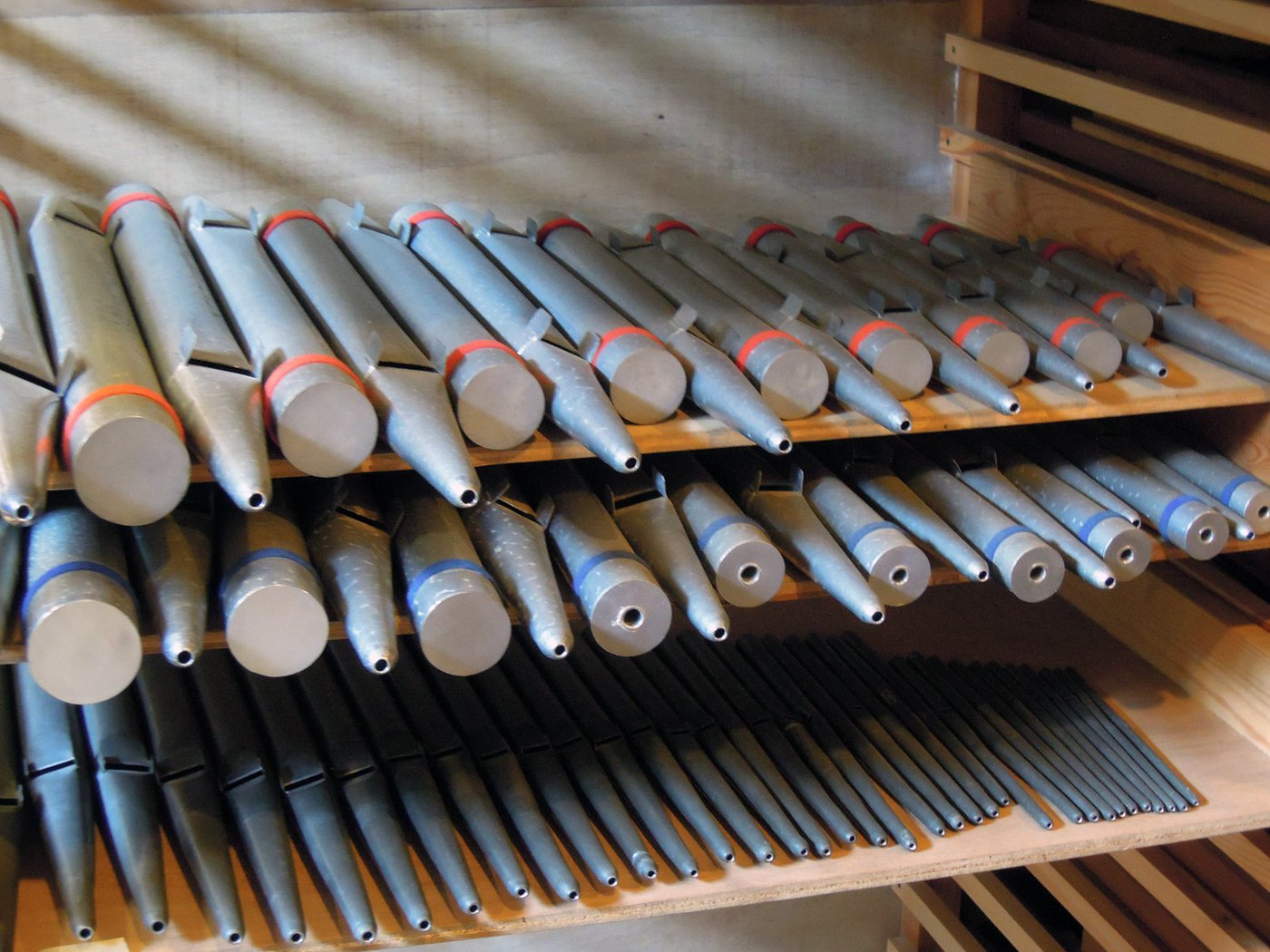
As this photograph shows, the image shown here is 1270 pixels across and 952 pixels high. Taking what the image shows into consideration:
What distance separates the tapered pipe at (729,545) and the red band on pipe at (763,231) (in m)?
0.78

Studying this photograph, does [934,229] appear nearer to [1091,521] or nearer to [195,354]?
[1091,521]

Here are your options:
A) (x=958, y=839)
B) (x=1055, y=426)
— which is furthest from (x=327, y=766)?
(x=1055, y=426)

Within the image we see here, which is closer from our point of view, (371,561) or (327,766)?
(371,561)

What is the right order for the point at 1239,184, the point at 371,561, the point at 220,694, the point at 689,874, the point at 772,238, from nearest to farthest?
the point at 371,561 → the point at 689,874 → the point at 220,694 → the point at 1239,184 → the point at 772,238

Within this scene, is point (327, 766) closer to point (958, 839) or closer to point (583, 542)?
point (583, 542)

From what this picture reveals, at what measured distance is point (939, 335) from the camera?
2.24 meters

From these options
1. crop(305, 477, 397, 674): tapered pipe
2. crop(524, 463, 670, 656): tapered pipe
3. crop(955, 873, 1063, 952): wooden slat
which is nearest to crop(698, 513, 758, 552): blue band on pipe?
crop(524, 463, 670, 656): tapered pipe

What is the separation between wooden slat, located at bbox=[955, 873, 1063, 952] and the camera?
3.28 m

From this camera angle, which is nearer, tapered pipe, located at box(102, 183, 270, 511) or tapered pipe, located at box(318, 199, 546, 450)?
tapered pipe, located at box(102, 183, 270, 511)

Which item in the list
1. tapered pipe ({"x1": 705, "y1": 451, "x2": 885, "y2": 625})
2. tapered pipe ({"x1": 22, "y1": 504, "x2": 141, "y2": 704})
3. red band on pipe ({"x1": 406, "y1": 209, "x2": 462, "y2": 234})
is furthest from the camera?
red band on pipe ({"x1": 406, "y1": 209, "x2": 462, "y2": 234})

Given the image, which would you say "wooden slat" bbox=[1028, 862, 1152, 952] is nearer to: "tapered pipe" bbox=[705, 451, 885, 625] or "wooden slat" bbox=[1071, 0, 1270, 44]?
"tapered pipe" bbox=[705, 451, 885, 625]

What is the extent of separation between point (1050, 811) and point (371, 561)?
1.25 meters

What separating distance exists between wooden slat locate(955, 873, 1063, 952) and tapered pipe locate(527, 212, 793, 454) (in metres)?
1.87

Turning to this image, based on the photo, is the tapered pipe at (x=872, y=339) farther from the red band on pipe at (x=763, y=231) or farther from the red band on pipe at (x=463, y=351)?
the red band on pipe at (x=463, y=351)
